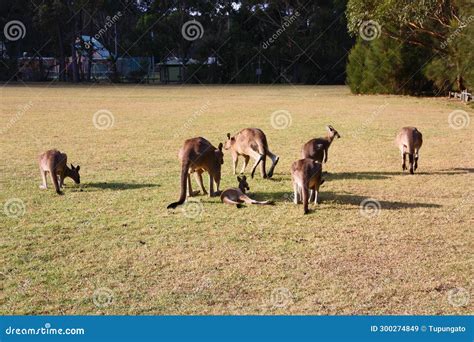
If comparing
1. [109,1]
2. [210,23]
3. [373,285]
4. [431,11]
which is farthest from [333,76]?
[373,285]

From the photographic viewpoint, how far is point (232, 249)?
4945 millimetres

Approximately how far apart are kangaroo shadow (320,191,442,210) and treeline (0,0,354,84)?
126 feet

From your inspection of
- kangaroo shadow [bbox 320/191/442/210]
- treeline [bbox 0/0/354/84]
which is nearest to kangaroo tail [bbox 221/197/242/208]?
kangaroo shadow [bbox 320/191/442/210]

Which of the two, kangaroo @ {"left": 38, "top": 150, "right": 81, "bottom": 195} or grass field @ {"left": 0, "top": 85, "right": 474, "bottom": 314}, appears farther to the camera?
kangaroo @ {"left": 38, "top": 150, "right": 81, "bottom": 195}

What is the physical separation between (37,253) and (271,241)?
6.45 ft

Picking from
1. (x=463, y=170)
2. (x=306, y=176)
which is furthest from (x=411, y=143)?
(x=306, y=176)

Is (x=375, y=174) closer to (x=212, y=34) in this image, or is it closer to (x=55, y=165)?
(x=55, y=165)

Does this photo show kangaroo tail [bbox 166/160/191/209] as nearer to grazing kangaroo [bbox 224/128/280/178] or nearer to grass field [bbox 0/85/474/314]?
grass field [bbox 0/85/474/314]

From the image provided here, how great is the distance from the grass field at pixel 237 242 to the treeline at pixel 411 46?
1090 centimetres

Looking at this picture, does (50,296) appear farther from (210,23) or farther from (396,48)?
(210,23)

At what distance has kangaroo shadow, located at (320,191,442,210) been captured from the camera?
6.36 m

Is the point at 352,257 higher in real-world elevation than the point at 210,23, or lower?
lower

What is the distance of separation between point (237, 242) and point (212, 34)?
142ft

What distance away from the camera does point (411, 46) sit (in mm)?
27000
